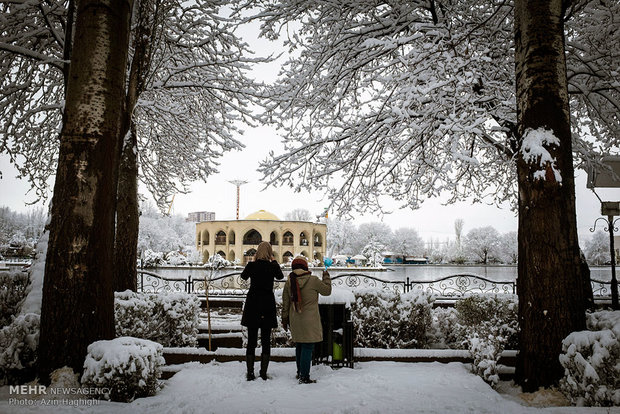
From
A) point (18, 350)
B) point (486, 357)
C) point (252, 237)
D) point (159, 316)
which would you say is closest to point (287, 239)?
point (252, 237)

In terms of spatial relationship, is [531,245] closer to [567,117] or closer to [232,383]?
[567,117]

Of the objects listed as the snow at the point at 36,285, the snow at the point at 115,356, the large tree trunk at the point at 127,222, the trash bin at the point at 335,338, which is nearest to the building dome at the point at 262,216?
the large tree trunk at the point at 127,222

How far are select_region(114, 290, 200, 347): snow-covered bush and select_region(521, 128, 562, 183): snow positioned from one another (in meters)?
5.24

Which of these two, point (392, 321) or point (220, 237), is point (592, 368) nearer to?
point (392, 321)

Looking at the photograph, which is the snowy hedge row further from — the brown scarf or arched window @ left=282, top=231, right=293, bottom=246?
arched window @ left=282, top=231, right=293, bottom=246

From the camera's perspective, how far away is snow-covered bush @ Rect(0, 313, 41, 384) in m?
3.98

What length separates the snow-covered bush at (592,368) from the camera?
3580 mm

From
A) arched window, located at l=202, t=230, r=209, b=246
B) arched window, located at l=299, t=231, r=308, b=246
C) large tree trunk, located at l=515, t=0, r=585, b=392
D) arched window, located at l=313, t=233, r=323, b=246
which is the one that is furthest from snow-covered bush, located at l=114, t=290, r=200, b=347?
arched window, located at l=202, t=230, r=209, b=246

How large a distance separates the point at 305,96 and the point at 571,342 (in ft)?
19.7

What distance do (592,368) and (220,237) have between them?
178ft

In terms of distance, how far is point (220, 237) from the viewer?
55.5m

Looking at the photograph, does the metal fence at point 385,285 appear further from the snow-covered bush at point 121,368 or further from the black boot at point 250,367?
the snow-covered bush at point 121,368

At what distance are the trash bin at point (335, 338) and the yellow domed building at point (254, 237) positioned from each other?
4671cm

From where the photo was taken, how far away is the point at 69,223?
4.00m
